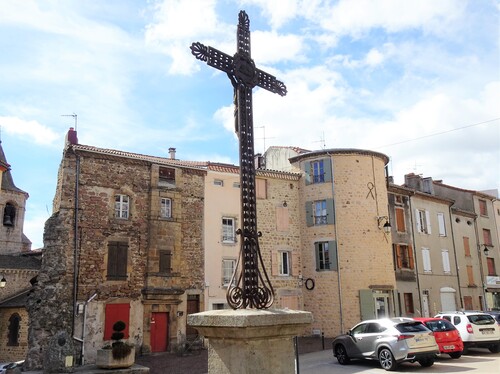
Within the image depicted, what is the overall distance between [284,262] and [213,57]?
72.7ft

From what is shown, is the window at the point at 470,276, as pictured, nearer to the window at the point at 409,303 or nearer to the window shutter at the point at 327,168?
the window at the point at 409,303

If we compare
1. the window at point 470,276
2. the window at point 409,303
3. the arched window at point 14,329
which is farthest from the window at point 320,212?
the arched window at point 14,329

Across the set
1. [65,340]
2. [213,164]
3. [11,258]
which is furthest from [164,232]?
[11,258]

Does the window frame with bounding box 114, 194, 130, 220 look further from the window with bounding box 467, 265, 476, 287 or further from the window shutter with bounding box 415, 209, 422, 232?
the window with bounding box 467, 265, 476, 287

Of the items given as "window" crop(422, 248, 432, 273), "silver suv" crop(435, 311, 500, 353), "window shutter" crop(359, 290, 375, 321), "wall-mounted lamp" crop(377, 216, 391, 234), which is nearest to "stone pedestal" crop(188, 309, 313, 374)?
"silver suv" crop(435, 311, 500, 353)

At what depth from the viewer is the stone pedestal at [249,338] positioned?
4183mm

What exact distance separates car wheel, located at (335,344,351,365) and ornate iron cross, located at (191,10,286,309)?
11.3 m

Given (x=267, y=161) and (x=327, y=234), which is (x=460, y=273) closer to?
(x=327, y=234)

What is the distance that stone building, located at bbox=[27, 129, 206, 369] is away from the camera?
→ 19.7m

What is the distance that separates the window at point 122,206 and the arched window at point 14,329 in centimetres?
1368

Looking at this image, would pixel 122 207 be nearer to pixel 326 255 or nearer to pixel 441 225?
pixel 326 255

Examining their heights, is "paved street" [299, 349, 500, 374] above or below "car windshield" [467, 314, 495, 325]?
below

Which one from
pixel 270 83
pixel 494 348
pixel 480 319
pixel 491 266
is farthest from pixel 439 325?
pixel 491 266

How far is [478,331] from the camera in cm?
1581
